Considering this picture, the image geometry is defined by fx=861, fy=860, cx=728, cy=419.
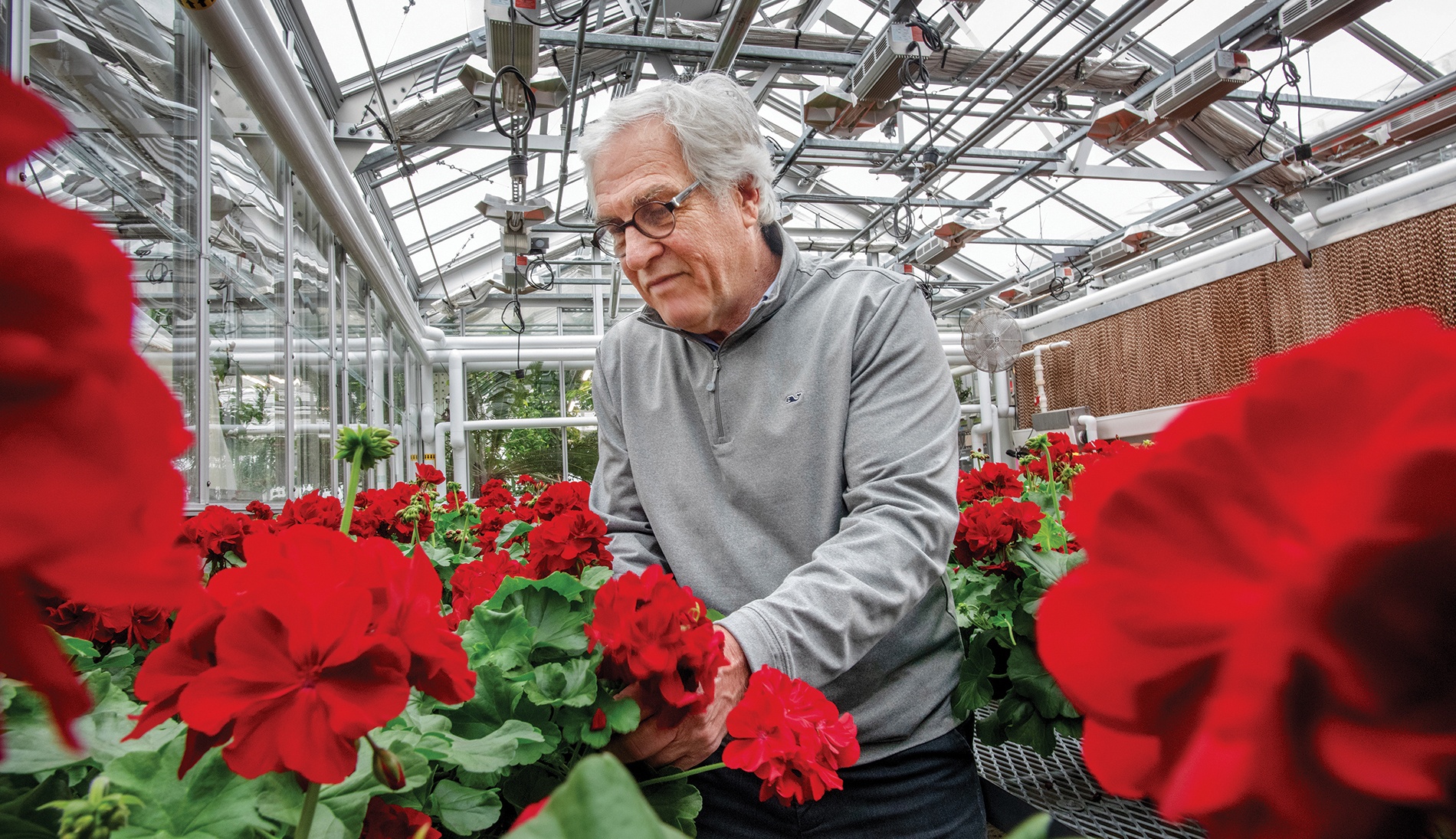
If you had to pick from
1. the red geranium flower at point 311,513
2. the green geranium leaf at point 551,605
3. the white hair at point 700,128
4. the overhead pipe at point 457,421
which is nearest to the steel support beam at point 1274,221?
the white hair at point 700,128

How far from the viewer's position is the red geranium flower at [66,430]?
0.40ft

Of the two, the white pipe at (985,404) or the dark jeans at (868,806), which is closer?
the dark jeans at (868,806)

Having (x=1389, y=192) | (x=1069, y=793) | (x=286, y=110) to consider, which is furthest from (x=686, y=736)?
(x=1389, y=192)

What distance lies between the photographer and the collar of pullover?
4.00ft

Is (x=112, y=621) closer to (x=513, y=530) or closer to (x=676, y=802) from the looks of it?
(x=676, y=802)

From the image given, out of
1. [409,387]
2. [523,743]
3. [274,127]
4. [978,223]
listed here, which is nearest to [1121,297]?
[978,223]

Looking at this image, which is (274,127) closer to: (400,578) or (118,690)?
(118,690)

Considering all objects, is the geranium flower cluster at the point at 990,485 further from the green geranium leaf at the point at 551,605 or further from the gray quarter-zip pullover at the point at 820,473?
the green geranium leaf at the point at 551,605

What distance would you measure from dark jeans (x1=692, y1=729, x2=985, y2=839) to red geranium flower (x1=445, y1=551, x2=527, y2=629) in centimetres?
36

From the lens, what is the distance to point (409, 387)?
8.75m

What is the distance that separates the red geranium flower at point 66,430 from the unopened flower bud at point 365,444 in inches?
12.7

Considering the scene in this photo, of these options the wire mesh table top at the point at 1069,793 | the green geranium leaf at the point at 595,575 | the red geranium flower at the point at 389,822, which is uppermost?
the green geranium leaf at the point at 595,575

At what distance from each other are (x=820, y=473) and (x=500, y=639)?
1.80 ft

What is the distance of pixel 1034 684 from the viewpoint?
1.42 metres
